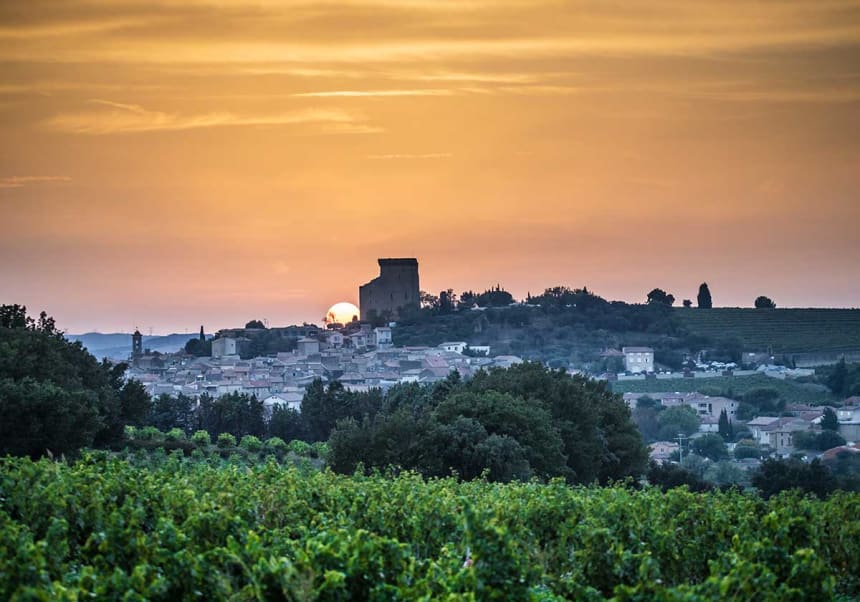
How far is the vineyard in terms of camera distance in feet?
33.2

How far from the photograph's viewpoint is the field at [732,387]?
102300mm

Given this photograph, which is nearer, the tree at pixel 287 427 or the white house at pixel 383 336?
the tree at pixel 287 427

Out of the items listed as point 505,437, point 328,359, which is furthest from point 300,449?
point 328,359

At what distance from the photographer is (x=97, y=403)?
3425cm

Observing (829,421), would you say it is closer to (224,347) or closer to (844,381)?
(844,381)

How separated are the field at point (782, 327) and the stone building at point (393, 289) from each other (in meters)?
38.4

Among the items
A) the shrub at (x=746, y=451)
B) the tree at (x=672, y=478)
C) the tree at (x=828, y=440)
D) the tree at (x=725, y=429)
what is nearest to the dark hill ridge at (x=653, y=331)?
the tree at (x=725, y=429)

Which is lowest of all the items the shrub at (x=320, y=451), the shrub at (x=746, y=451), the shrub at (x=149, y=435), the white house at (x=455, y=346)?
the shrub at (x=746, y=451)

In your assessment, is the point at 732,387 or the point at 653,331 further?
the point at 653,331

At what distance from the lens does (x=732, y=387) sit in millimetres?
107312

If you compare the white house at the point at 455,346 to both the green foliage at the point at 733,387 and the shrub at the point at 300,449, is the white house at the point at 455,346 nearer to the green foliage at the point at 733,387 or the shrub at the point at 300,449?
the green foliage at the point at 733,387

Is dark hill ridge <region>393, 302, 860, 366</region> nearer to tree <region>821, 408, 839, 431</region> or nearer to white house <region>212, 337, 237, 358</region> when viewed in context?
white house <region>212, 337, 237, 358</region>

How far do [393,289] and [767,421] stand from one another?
89.8 metres

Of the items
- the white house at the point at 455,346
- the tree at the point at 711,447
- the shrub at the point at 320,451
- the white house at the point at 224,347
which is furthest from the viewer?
the white house at the point at 224,347
